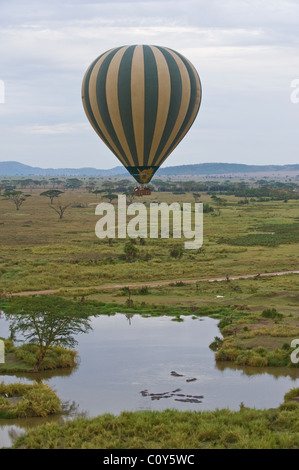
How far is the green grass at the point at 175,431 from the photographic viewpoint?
53.5 ft

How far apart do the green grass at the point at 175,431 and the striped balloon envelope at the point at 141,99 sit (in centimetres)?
1017

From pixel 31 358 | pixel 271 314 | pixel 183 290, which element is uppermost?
pixel 183 290

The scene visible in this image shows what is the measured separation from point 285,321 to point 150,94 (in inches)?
427

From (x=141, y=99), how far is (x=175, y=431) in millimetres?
11990

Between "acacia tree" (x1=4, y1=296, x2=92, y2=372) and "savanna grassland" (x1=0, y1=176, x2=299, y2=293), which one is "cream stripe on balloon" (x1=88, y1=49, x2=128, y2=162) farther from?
"savanna grassland" (x1=0, y1=176, x2=299, y2=293)

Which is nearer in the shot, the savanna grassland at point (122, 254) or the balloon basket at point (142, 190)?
the balloon basket at point (142, 190)

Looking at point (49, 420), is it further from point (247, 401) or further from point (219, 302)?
point (219, 302)

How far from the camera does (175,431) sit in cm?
1700

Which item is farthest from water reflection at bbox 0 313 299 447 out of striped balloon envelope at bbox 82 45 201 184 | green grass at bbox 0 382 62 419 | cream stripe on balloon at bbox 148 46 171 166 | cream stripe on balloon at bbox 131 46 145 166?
cream stripe on balloon at bbox 131 46 145 166

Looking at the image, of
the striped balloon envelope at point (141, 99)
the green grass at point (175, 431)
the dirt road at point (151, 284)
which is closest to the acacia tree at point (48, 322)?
the striped balloon envelope at point (141, 99)

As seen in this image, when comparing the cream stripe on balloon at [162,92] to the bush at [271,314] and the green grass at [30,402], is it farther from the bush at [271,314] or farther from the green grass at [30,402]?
the green grass at [30,402]

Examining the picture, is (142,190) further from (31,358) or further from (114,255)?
(114,255)

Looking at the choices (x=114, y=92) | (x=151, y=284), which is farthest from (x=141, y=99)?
A: (x=151, y=284)
